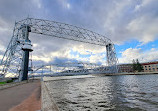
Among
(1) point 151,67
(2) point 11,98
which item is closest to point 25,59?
(2) point 11,98

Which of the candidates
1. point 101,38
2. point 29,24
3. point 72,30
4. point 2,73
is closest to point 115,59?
point 101,38

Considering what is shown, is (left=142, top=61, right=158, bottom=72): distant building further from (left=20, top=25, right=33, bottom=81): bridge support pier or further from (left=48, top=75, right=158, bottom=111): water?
(left=20, top=25, right=33, bottom=81): bridge support pier

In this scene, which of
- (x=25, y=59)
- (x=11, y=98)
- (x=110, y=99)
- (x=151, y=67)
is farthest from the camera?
(x=151, y=67)

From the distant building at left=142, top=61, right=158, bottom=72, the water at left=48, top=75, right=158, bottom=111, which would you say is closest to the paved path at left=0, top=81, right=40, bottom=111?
the water at left=48, top=75, right=158, bottom=111

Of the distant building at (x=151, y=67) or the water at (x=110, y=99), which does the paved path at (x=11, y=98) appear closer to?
the water at (x=110, y=99)

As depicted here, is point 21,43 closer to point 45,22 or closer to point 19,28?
point 19,28

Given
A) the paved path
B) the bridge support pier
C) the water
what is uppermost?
the bridge support pier

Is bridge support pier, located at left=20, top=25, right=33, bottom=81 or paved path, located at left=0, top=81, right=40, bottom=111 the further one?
bridge support pier, located at left=20, top=25, right=33, bottom=81

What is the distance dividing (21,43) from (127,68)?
114 meters

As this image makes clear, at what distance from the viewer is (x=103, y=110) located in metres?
5.78

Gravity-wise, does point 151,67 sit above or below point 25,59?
below

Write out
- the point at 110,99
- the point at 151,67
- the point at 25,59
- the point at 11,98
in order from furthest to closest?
the point at 151,67, the point at 25,59, the point at 110,99, the point at 11,98

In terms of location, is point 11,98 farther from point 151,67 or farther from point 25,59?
point 151,67

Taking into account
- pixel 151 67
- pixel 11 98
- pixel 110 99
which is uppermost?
pixel 151 67
